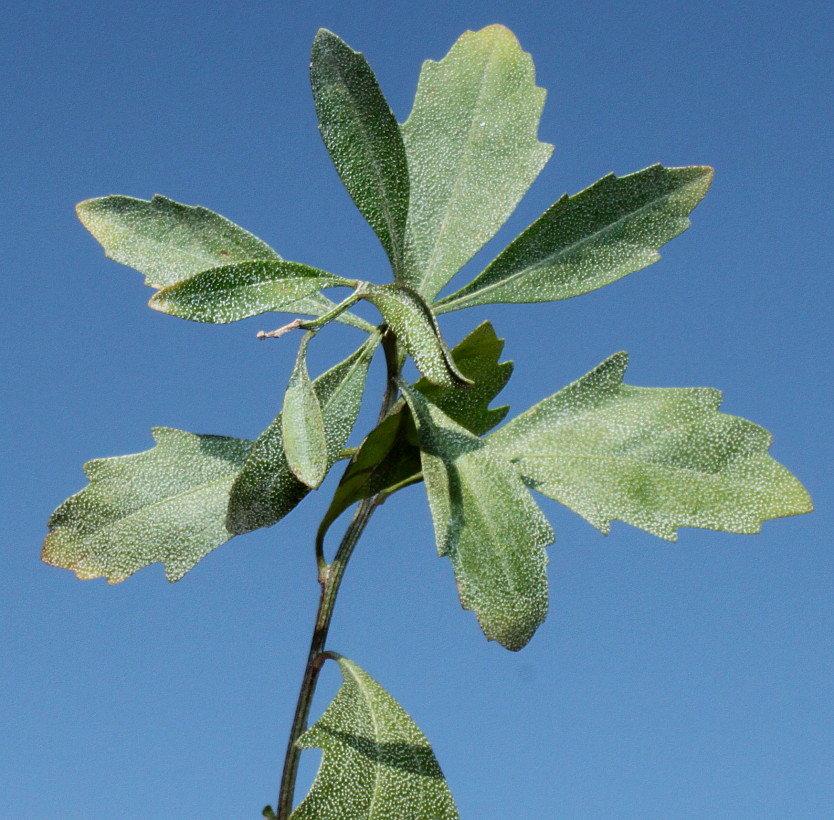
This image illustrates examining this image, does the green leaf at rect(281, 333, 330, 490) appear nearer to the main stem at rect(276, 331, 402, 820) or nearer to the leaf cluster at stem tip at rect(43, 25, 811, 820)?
the leaf cluster at stem tip at rect(43, 25, 811, 820)

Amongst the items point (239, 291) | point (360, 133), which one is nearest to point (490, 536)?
point (239, 291)

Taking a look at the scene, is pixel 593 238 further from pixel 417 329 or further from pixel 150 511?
pixel 150 511

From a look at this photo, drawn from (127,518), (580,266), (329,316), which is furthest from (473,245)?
(127,518)

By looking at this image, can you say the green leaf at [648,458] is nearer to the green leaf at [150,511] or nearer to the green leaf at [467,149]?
the green leaf at [467,149]

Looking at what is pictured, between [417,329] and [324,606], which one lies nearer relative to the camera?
[417,329]

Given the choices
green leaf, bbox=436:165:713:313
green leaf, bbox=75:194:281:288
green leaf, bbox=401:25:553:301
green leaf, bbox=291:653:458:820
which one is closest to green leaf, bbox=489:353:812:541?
green leaf, bbox=436:165:713:313

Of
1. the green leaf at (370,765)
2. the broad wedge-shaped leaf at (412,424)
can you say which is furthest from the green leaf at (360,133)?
the green leaf at (370,765)
